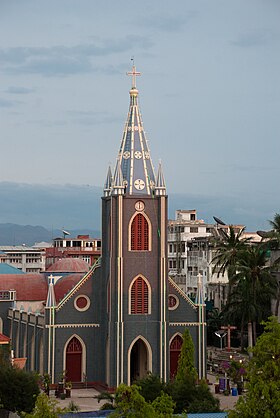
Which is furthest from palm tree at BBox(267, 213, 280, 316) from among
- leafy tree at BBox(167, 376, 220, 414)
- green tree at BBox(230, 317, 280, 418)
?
green tree at BBox(230, 317, 280, 418)

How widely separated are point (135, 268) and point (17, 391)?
14.9 m

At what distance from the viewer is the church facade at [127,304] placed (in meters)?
57.7

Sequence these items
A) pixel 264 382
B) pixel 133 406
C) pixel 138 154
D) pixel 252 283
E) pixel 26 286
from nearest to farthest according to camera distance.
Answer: pixel 133 406 → pixel 264 382 → pixel 138 154 → pixel 252 283 → pixel 26 286

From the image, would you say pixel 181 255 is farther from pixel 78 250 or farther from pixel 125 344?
pixel 125 344

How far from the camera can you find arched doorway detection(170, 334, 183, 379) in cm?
6003

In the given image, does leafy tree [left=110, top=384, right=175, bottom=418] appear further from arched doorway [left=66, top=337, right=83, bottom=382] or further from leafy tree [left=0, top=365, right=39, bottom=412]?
arched doorway [left=66, top=337, right=83, bottom=382]

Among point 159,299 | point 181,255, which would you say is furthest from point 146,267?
point 181,255

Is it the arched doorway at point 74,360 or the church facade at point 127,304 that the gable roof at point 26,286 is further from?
the arched doorway at point 74,360

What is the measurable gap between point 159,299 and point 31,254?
9805cm

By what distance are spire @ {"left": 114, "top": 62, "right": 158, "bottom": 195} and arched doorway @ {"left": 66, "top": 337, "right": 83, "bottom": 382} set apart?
1015cm

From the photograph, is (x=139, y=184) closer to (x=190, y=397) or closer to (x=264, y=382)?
(x=190, y=397)

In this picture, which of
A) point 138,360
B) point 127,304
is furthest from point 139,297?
point 138,360

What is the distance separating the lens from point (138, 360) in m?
60.3

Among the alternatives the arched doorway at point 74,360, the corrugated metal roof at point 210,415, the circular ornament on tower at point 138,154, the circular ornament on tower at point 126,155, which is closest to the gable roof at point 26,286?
the arched doorway at point 74,360
